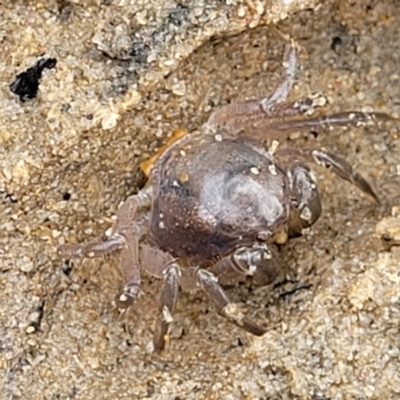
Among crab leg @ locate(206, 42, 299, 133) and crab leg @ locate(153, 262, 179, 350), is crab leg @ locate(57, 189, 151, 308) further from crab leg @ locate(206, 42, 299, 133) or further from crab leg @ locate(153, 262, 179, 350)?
crab leg @ locate(206, 42, 299, 133)

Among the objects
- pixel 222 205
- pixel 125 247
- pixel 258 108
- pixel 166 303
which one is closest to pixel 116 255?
pixel 125 247

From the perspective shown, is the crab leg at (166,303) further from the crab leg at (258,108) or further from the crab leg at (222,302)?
the crab leg at (258,108)

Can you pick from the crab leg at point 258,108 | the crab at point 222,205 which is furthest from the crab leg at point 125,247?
the crab leg at point 258,108

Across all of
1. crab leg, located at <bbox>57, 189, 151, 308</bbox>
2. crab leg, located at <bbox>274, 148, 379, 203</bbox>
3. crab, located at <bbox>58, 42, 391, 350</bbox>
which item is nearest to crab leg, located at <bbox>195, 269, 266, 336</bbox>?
crab, located at <bbox>58, 42, 391, 350</bbox>

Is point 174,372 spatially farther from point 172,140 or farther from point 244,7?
point 244,7

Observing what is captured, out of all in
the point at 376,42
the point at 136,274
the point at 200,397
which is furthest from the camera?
the point at 376,42

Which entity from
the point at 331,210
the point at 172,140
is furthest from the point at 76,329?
the point at 331,210
